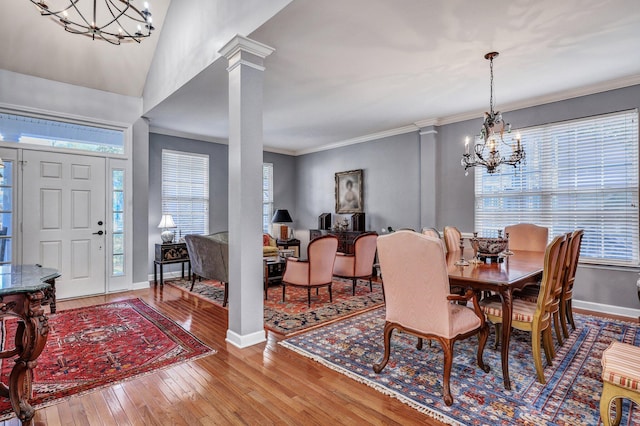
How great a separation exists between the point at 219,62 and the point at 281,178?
192 inches

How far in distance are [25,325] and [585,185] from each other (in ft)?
19.1

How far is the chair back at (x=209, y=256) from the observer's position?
440 centimetres

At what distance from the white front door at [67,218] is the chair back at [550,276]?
222 inches

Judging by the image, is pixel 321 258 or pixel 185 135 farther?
pixel 185 135

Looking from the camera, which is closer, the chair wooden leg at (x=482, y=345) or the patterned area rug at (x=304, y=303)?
the chair wooden leg at (x=482, y=345)

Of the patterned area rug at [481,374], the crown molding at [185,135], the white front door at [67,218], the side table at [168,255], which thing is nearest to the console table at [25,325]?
the patterned area rug at [481,374]

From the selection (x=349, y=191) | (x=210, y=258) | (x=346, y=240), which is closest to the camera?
(x=210, y=258)

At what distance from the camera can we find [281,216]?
7.70m

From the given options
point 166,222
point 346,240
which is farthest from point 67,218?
point 346,240

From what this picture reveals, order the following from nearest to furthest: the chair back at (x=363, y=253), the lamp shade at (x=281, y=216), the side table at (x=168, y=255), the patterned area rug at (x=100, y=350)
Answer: the patterned area rug at (x=100, y=350) → the chair back at (x=363, y=253) → the side table at (x=168, y=255) → the lamp shade at (x=281, y=216)

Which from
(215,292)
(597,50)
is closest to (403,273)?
(597,50)

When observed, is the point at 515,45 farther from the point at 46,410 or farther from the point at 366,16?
the point at 46,410

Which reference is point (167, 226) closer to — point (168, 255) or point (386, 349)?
point (168, 255)

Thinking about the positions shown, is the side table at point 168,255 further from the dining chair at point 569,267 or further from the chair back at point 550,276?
the dining chair at point 569,267
